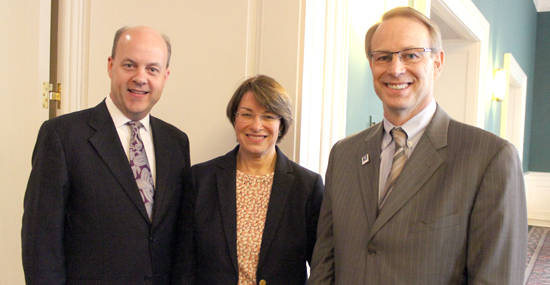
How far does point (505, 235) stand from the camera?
47.3 inches

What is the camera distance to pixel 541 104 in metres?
9.12

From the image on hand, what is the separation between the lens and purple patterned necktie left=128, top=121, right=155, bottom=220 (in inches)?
62.1

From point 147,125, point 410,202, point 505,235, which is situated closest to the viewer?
point 505,235

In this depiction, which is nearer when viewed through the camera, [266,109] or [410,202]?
[410,202]

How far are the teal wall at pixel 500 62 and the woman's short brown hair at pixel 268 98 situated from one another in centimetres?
73

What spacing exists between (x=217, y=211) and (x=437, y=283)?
0.80 m

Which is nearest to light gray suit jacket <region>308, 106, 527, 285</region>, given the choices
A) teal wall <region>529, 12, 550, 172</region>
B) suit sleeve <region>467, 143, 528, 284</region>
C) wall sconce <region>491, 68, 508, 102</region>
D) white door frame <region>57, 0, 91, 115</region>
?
suit sleeve <region>467, 143, 528, 284</region>

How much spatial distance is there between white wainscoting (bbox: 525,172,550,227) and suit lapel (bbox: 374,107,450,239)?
347 inches

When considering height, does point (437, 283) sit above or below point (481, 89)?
below

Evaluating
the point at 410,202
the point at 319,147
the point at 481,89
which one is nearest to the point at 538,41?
the point at 481,89

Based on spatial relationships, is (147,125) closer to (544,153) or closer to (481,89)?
(481,89)

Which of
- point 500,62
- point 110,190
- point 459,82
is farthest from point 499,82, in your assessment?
point 110,190

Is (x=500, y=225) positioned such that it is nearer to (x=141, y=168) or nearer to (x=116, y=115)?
(x=141, y=168)

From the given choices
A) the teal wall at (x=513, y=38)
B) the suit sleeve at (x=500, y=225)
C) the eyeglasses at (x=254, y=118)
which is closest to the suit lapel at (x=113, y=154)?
the eyeglasses at (x=254, y=118)
